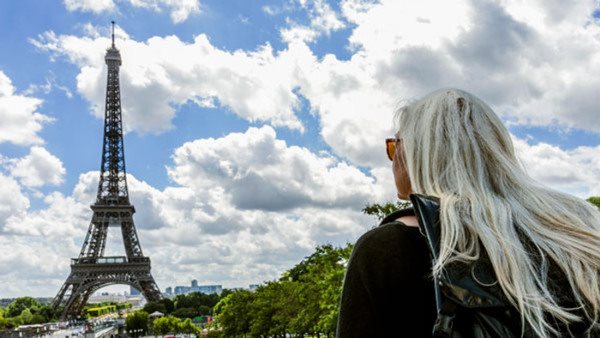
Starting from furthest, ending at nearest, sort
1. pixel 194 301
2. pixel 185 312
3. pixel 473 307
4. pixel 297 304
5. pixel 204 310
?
pixel 194 301, pixel 204 310, pixel 185 312, pixel 297 304, pixel 473 307

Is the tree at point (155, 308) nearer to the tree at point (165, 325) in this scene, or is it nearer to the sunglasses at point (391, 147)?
the tree at point (165, 325)

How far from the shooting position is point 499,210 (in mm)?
1832

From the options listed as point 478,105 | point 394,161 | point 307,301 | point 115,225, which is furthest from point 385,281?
point 115,225

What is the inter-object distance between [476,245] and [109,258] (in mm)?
70045

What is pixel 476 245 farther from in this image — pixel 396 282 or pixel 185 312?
pixel 185 312

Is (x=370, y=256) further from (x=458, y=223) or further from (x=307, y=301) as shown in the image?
(x=307, y=301)

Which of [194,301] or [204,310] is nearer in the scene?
[204,310]

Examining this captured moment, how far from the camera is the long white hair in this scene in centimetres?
170

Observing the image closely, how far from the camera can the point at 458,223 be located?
69.0 inches

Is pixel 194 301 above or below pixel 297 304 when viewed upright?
above

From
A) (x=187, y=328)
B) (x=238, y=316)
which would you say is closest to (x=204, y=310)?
(x=187, y=328)

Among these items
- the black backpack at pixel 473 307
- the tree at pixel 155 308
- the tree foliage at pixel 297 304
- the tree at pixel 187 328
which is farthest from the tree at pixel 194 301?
the black backpack at pixel 473 307

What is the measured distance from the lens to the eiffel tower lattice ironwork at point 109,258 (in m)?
67.3

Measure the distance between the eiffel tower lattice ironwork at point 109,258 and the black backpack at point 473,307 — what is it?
6862 centimetres
